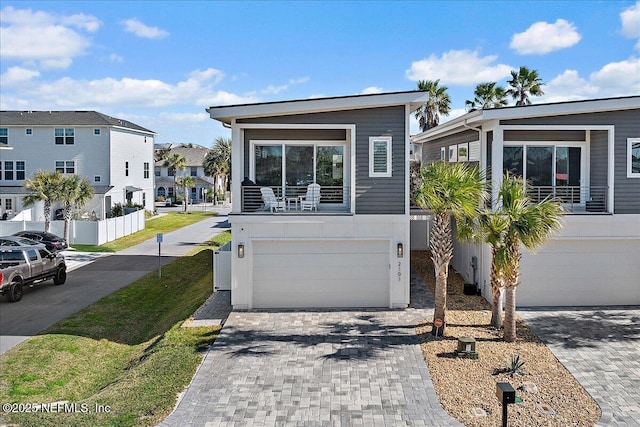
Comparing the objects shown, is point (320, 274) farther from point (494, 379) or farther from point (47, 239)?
point (47, 239)

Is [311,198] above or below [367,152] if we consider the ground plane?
below

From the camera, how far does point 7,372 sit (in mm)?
11008

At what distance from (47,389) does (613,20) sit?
2031cm

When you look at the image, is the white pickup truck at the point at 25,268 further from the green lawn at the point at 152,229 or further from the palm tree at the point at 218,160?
the palm tree at the point at 218,160

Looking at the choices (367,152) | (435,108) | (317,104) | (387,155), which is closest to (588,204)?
(387,155)

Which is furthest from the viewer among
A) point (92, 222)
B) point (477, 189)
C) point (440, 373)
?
point (92, 222)

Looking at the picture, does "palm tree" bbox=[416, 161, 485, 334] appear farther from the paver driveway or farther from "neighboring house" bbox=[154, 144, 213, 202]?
"neighboring house" bbox=[154, 144, 213, 202]

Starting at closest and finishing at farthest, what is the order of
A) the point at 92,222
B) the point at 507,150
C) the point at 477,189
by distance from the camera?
the point at 477,189 < the point at 507,150 < the point at 92,222

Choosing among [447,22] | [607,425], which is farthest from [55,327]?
→ [447,22]

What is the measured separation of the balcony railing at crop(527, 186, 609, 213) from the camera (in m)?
15.0

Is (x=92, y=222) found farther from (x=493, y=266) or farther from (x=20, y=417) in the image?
(x=493, y=266)

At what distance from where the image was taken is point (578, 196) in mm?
15805

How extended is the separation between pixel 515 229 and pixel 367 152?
4.76 m

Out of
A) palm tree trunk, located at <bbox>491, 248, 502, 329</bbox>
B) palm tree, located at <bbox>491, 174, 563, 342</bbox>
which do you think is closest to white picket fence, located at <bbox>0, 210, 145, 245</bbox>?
palm tree trunk, located at <bbox>491, 248, 502, 329</bbox>
